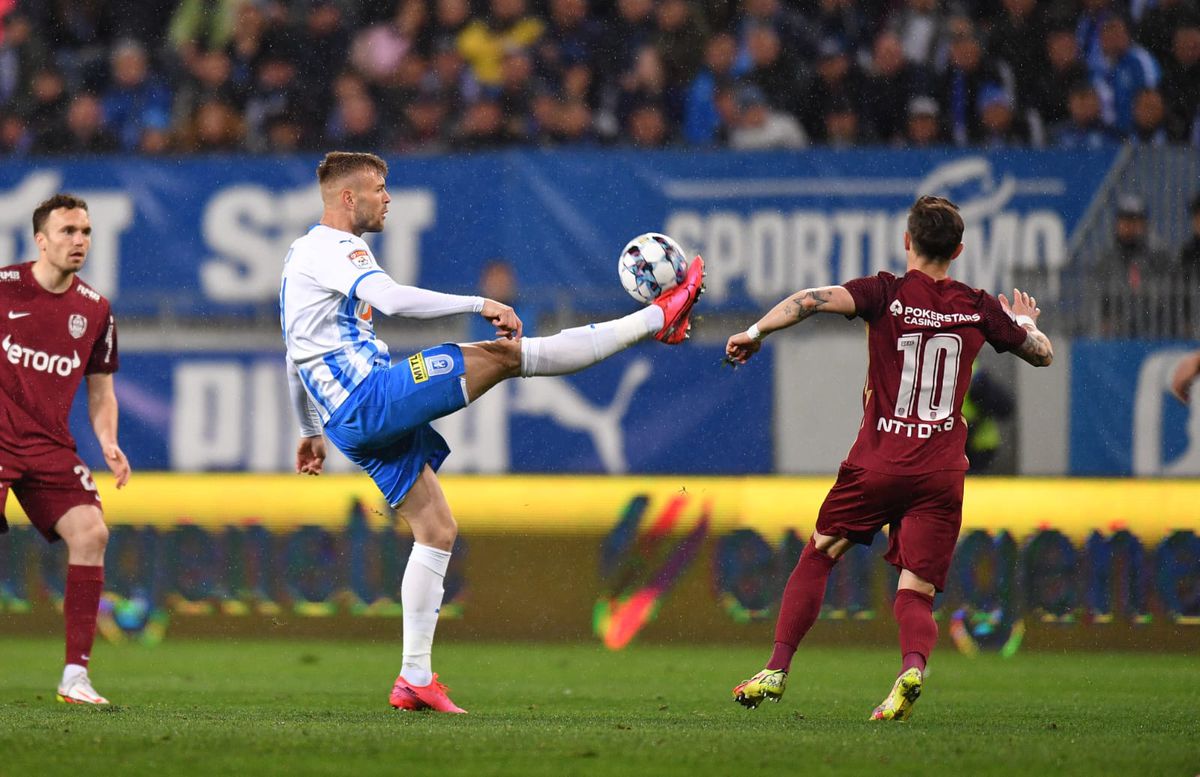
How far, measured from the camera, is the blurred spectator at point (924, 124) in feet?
38.3

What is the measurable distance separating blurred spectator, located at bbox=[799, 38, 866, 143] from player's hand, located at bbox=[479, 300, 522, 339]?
6.82 m

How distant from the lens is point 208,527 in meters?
10.7

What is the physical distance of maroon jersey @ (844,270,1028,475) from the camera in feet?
20.5

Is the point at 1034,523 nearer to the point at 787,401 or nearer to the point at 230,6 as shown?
the point at 787,401

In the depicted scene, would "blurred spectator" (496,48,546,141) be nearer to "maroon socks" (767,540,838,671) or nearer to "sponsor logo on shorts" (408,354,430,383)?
"sponsor logo on shorts" (408,354,430,383)

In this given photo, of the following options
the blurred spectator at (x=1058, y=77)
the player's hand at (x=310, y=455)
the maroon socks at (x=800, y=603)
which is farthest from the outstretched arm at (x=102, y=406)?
the blurred spectator at (x=1058, y=77)

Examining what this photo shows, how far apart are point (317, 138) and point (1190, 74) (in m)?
6.77

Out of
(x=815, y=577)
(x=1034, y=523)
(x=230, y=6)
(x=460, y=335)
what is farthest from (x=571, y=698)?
(x=230, y=6)

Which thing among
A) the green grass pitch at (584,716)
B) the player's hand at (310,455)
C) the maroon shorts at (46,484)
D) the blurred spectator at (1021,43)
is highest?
the blurred spectator at (1021,43)

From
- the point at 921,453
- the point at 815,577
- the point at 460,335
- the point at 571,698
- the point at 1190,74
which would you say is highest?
the point at 1190,74

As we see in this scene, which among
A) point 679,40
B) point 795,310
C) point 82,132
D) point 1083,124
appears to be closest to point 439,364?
point 795,310

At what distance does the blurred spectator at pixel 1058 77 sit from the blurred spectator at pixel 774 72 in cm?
178

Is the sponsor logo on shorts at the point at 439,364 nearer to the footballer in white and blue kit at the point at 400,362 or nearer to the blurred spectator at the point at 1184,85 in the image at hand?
the footballer in white and blue kit at the point at 400,362

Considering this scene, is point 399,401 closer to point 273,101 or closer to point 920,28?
point 920,28
